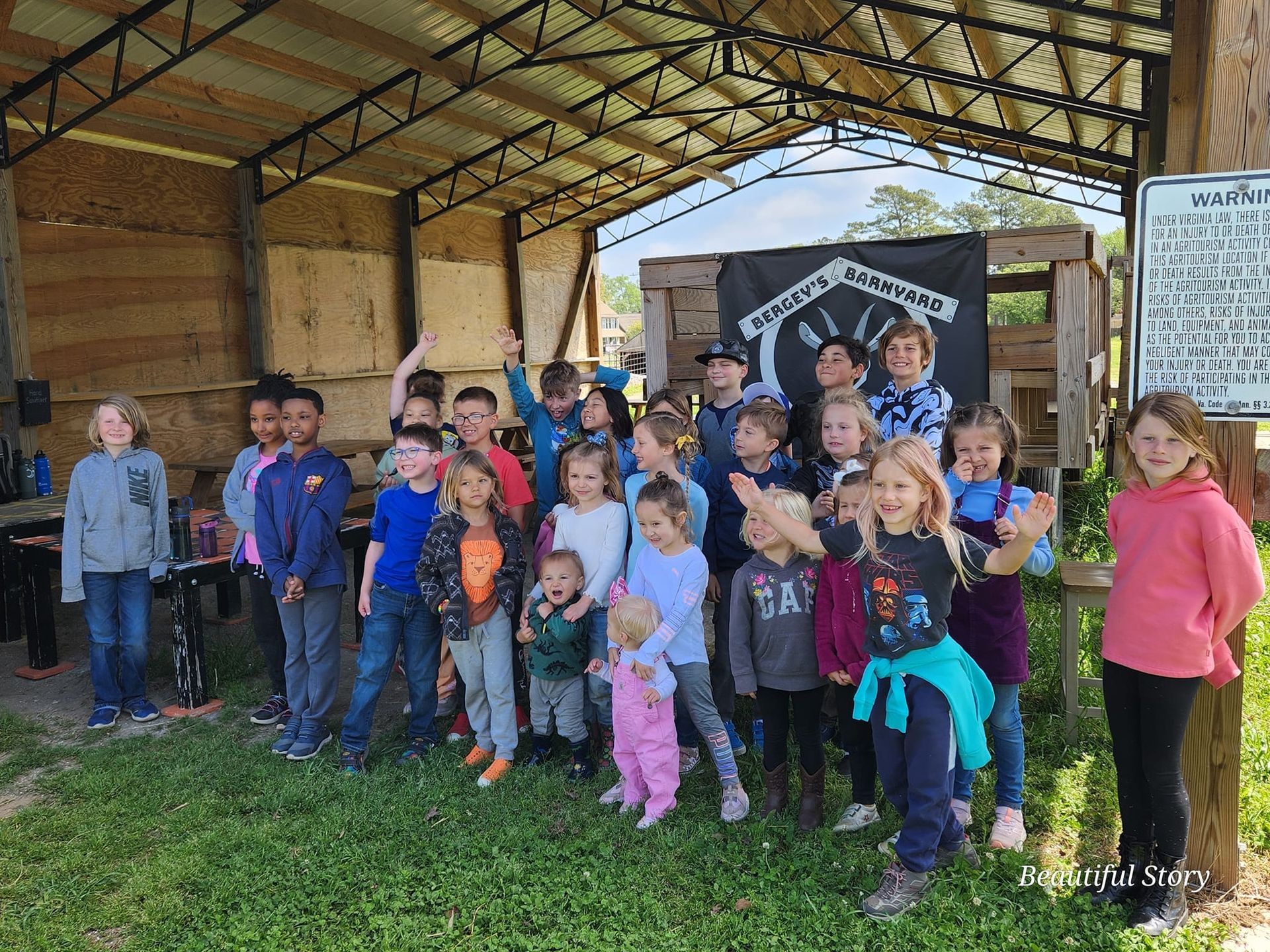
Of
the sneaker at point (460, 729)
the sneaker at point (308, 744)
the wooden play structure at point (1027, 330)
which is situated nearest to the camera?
the sneaker at point (308, 744)

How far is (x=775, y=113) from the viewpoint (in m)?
16.7

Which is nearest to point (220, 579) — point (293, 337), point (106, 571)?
point (106, 571)

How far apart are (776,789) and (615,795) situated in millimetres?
625

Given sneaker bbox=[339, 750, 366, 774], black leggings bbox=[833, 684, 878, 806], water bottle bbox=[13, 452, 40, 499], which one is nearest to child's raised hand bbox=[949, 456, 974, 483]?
black leggings bbox=[833, 684, 878, 806]

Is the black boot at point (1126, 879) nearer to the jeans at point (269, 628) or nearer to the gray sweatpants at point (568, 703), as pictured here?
the gray sweatpants at point (568, 703)

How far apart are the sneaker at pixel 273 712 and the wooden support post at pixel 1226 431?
376cm

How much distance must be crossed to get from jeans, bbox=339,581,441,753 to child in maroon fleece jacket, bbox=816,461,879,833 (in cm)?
174

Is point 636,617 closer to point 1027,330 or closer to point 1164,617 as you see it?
point 1164,617

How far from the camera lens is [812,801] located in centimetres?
333

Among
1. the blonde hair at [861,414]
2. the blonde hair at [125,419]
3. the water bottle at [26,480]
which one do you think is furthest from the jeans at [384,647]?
the water bottle at [26,480]

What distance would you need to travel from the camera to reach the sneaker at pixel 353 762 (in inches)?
154

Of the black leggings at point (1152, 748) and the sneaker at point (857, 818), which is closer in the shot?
the black leggings at point (1152, 748)

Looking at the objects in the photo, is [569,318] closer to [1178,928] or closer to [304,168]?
[304,168]

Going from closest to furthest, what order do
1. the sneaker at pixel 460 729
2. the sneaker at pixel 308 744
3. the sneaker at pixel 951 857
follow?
the sneaker at pixel 951 857 → the sneaker at pixel 308 744 → the sneaker at pixel 460 729
